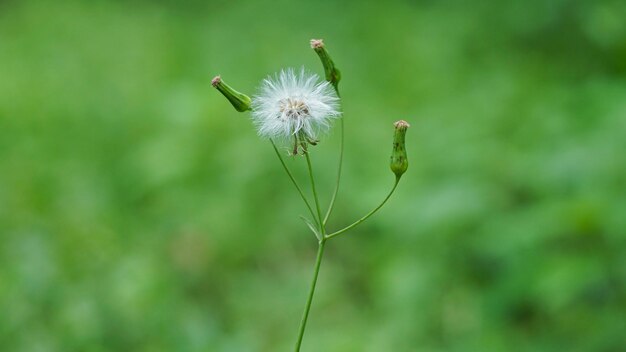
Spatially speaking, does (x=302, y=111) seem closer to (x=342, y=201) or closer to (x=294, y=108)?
(x=294, y=108)

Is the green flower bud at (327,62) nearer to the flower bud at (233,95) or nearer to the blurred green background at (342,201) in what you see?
the flower bud at (233,95)

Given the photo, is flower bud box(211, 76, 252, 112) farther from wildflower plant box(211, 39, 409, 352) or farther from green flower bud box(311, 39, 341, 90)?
green flower bud box(311, 39, 341, 90)

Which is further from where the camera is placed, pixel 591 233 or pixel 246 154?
pixel 246 154

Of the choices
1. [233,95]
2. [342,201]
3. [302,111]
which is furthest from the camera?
[342,201]

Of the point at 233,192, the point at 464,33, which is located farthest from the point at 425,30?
the point at 233,192

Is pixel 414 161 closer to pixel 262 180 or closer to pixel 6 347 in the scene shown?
pixel 262 180

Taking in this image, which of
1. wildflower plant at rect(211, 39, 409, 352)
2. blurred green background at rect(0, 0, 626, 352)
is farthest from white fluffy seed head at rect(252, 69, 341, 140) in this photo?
blurred green background at rect(0, 0, 626, 352)

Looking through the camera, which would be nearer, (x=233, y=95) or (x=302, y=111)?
(x=233, y=95)

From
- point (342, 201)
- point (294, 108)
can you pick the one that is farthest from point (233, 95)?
point (342, 201)
